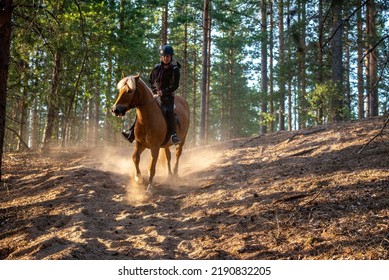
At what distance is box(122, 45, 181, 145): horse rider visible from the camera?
874 centimetres

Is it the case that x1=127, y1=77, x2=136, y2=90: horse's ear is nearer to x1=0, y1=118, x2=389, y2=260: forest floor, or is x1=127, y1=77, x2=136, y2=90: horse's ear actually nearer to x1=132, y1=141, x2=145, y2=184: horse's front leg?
x1=132, y1=141, x2=145, y2=184: horse's front leg

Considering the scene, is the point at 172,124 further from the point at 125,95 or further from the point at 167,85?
the point at 125,95

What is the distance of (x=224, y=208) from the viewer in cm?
632

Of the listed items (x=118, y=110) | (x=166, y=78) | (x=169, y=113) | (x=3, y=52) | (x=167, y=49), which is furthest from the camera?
(x=169, y=113)

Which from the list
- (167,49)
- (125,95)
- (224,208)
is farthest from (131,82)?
(224,208)

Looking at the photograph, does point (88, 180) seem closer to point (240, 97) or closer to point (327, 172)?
point (327, 172)

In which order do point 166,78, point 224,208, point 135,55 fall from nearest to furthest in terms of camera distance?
A: 1. point 224,208
2. point 166,78
3. point 135,55

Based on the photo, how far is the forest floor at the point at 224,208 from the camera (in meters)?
4.56

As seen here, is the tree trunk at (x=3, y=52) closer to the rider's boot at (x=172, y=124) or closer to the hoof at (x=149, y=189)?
the hoof at (x=149, y=189)

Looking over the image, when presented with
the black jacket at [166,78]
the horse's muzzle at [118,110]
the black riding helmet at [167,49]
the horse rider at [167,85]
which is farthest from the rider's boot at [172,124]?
the horse's muzzle at [118,110]

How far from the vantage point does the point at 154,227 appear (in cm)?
578

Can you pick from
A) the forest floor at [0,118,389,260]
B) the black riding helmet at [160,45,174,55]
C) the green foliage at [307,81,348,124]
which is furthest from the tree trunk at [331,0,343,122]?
the black riding helmet at [160,45,174,55]

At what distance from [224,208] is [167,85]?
13.7 ft

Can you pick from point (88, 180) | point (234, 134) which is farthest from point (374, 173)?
point (234, 134)
